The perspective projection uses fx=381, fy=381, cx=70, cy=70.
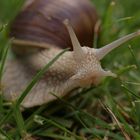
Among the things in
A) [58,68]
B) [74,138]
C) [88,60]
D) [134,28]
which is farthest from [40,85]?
[134,28]

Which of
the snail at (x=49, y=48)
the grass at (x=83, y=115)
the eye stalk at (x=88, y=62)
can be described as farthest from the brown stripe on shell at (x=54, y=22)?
→ the eye stalk at (x=88, y=62)

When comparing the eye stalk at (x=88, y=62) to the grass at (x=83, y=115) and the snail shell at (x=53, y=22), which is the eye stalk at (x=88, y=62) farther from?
the snail shell at (x=53, y=22)

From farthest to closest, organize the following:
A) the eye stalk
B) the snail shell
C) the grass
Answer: the snail shell < the eye stalk < the grass

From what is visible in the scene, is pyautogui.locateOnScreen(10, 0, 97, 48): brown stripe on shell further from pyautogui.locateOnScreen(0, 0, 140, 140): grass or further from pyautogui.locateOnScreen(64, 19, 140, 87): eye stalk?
pyautogui.locateOnScreen(64, 19, 140, 87): eye stalk

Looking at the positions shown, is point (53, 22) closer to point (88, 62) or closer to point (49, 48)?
point (49, 48)

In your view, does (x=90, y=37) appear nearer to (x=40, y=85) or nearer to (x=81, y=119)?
(x=40, y=85)

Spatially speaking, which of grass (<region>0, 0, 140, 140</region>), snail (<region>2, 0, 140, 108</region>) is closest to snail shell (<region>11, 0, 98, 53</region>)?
snail (<region>2, 0, 140, 108</region>)

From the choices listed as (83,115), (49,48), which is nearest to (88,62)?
(83,115)
